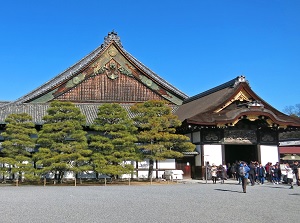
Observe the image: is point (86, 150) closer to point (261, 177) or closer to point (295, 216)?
point (261, 177)

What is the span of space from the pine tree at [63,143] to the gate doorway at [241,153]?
12.5 meters

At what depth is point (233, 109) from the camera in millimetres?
25453

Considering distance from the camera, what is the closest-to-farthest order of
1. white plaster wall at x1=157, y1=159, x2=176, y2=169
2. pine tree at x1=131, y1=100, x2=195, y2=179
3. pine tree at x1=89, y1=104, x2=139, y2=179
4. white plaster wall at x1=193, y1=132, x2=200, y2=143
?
pine tree at x1=89, y1=104, x2=139, y2=179
pine tree at x1=131, y1=100, x2=195, y2=179
white plaster wall at x1=193, y1=132, x2=200, y2=143
white plaster wall at x1=157, y1=159, x2=176, y2=169

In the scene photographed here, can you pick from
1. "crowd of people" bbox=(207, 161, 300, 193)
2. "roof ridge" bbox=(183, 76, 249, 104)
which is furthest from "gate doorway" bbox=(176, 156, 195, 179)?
"roof ridge" bbox=(183, 76, 249, 104)

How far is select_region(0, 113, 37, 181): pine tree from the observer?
19812 millimetres

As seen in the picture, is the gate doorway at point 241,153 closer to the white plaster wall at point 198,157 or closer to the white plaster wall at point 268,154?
the white plaster wall at point 268,154

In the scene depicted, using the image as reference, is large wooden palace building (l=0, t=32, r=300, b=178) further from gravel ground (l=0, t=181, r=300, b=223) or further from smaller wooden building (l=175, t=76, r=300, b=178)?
gravel ground (l=0, t=181, r=300, b=223)

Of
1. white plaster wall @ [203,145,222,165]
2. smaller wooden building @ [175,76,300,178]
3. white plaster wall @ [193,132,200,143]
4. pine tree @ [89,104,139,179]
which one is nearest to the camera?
pine tree @ [89,104,139,179]

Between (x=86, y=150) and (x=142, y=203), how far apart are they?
9.36 m

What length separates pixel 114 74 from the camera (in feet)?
98.3

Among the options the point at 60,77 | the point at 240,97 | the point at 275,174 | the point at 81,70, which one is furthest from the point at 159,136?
the point at 60,77

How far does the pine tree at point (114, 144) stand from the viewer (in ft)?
66.4

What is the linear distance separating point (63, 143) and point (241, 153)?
1494 centimetres

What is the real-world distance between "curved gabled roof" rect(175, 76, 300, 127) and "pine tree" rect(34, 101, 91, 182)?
711 centimetres
